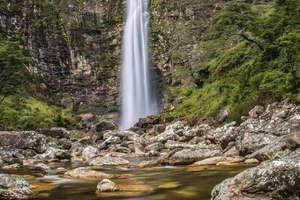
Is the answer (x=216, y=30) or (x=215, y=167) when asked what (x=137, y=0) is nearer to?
(x=216, y=30)

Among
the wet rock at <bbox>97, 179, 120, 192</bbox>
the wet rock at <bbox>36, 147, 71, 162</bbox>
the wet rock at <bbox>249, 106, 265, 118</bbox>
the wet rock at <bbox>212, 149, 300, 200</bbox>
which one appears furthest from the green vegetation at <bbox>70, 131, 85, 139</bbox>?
the wet rock at <bbox>212, 149, 300, 200</bbox>

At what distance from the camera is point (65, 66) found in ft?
160

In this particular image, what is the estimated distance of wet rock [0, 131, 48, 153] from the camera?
16.8 meters

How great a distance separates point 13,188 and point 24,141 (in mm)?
12470

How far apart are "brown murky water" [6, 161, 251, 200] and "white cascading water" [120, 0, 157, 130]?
1399 inches

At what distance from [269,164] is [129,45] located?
45.9 m

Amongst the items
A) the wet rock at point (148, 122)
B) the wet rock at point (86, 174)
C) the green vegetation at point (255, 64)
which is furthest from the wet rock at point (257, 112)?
the wet rock at point (148, 122)

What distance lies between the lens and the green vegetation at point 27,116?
89.5ft

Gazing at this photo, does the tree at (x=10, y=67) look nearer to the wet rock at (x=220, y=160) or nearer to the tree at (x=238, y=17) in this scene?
the tree at (x=238, y=17)

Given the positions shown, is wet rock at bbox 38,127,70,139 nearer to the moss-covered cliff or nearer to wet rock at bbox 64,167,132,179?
the moss-covered cliff

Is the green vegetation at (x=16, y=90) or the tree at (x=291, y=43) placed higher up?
the green vegetation at (x=16, y=90)

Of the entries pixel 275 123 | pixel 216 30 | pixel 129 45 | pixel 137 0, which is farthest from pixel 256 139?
pixel 137 0

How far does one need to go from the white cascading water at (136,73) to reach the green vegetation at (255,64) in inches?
447

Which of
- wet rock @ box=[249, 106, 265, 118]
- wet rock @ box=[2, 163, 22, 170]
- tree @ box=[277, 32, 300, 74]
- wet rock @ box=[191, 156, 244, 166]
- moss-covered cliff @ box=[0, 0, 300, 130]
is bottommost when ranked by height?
wet rock @ box=[191, 156, 244, 166]
